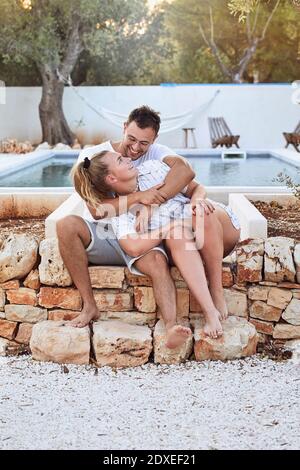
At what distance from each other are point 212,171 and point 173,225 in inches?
264

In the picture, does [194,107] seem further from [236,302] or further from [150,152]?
[236,302]

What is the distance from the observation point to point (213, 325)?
325 cm

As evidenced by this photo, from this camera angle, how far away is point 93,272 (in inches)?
137

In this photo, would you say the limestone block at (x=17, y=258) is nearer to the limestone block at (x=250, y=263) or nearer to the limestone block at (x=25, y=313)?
the limestone block at (x=25, y=313)

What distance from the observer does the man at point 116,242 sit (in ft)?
10.8

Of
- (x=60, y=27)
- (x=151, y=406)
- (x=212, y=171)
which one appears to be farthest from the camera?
(x=60, y=27)

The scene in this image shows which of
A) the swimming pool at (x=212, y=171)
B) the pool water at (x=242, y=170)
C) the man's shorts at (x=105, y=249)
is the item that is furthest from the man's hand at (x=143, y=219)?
the swimming pool at (x=212, y=171)

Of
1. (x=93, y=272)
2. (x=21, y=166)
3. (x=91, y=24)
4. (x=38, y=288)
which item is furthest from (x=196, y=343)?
(x=91, y=24)

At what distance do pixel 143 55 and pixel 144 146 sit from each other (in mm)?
11770

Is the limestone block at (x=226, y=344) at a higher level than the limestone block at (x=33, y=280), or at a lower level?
lower

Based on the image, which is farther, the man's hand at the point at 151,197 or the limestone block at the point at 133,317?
the limestone block at the point at 133,317

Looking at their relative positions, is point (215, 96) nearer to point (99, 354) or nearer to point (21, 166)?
point (21, 166)

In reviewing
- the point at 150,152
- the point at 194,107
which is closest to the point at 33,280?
the point at 150,152

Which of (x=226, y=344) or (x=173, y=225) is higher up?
(x=173, y=225)
